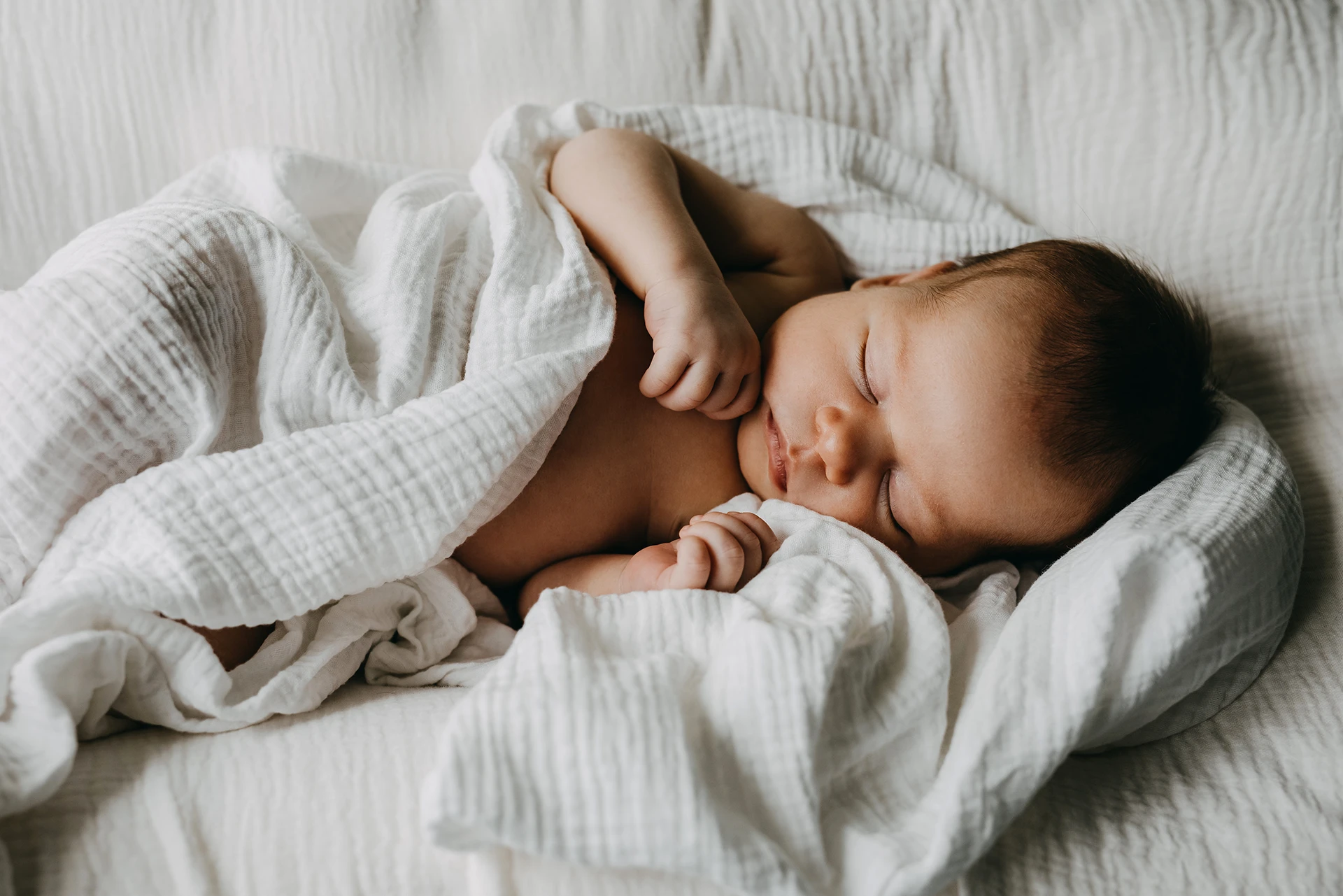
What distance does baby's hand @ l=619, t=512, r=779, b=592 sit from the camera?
0.78 meters

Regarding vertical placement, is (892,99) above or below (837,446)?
above

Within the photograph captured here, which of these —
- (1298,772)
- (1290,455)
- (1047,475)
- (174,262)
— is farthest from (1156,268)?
(174,262)

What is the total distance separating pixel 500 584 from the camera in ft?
3.08

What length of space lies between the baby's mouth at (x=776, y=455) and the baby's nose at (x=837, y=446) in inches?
2.5

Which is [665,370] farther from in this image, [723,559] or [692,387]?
[723,559]

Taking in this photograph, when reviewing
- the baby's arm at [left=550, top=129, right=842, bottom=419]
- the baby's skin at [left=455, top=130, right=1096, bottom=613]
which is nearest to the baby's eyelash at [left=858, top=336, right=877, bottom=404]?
the baby's skin at [left=455, top=130, right=1096, bottom=613]

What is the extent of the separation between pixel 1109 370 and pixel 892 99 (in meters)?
0.55

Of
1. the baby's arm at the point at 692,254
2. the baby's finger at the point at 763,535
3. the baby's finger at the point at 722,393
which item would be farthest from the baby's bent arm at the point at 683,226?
the baby's finger at the point at 763,535

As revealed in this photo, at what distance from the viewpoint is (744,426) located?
97 cm

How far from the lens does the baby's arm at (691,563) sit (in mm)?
786

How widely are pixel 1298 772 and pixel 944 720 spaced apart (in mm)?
282

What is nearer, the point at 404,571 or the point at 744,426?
the point at 404,571

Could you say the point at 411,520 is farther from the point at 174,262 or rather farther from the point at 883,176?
the point at 883,176

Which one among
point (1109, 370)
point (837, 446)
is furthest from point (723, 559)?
point (1109, 370)
